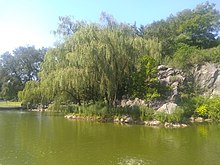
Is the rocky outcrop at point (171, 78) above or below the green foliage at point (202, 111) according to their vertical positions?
above

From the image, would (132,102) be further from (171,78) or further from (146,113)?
(146,113)

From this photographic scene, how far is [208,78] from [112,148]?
817 inches

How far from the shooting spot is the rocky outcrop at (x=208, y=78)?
31686 millimetres

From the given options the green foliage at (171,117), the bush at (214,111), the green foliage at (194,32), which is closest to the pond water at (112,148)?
the green foliage at (171,117)

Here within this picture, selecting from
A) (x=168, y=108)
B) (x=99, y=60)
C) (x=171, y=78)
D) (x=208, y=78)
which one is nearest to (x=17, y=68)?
(x=99, y=60)

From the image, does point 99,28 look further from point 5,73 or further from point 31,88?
point 5,73

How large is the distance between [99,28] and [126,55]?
138 inches

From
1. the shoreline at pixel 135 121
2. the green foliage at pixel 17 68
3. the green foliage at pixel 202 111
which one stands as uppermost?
the green foliage at pixel 17 68

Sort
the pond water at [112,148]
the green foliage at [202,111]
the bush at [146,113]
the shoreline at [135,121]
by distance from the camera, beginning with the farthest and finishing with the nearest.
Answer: the green foliage at [202,111] < the bush at [146,113] < the shoreline at [135,121] < the pond water at [112,148]

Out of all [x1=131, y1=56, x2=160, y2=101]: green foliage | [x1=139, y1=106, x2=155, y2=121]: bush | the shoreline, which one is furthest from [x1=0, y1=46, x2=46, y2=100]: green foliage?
[x1=139, y1=106, x2=155, y2=121]: bush

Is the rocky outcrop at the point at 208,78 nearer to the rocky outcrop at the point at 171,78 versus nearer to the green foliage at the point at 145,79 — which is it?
the rocky outcrop at the point at 171,78

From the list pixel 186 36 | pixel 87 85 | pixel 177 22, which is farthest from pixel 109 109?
pixel 177 22

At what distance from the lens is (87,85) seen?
29750 mm

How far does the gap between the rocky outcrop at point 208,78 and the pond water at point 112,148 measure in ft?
38.6
